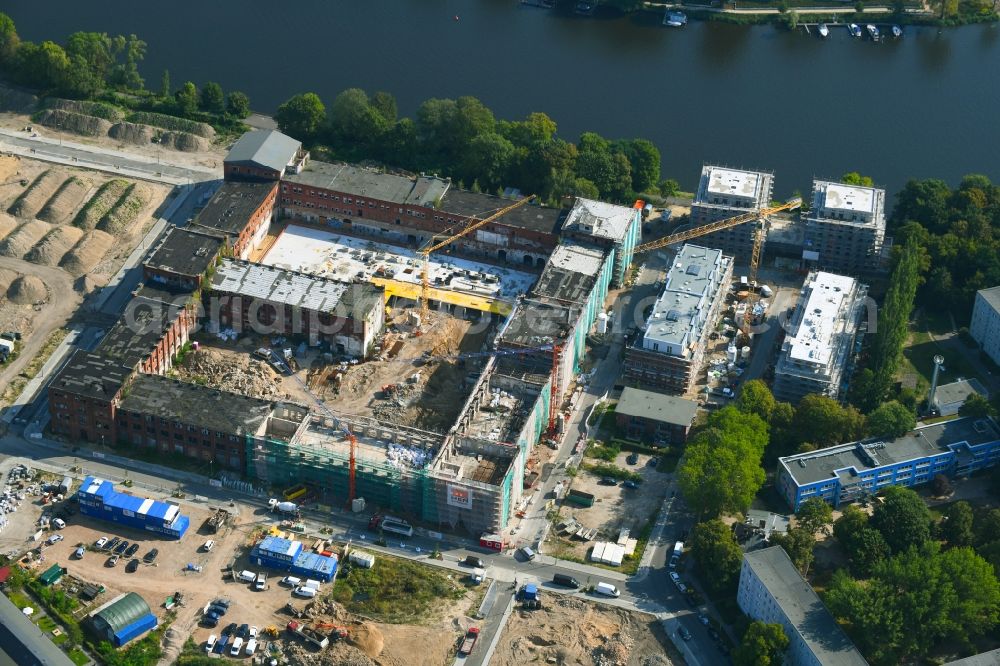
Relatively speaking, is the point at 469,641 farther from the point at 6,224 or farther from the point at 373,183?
the point at 6,224

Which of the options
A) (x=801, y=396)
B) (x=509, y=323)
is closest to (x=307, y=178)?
(x=509, y=323)

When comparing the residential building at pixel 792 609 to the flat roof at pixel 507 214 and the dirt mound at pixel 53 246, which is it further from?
the dirt mound at pixel 53 246

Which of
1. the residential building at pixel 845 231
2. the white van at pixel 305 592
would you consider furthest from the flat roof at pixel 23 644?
the residential building at pixel 845 231

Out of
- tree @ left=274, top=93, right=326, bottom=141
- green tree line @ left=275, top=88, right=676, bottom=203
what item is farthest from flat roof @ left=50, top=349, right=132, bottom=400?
tree @ left=274, top=93, right=326, bottom=141

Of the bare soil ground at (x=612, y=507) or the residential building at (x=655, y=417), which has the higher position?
the residential building at (x=655, y=417)

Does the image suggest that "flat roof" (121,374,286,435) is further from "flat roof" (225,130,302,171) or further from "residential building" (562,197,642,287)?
"residential building" (562,197,642,287)
